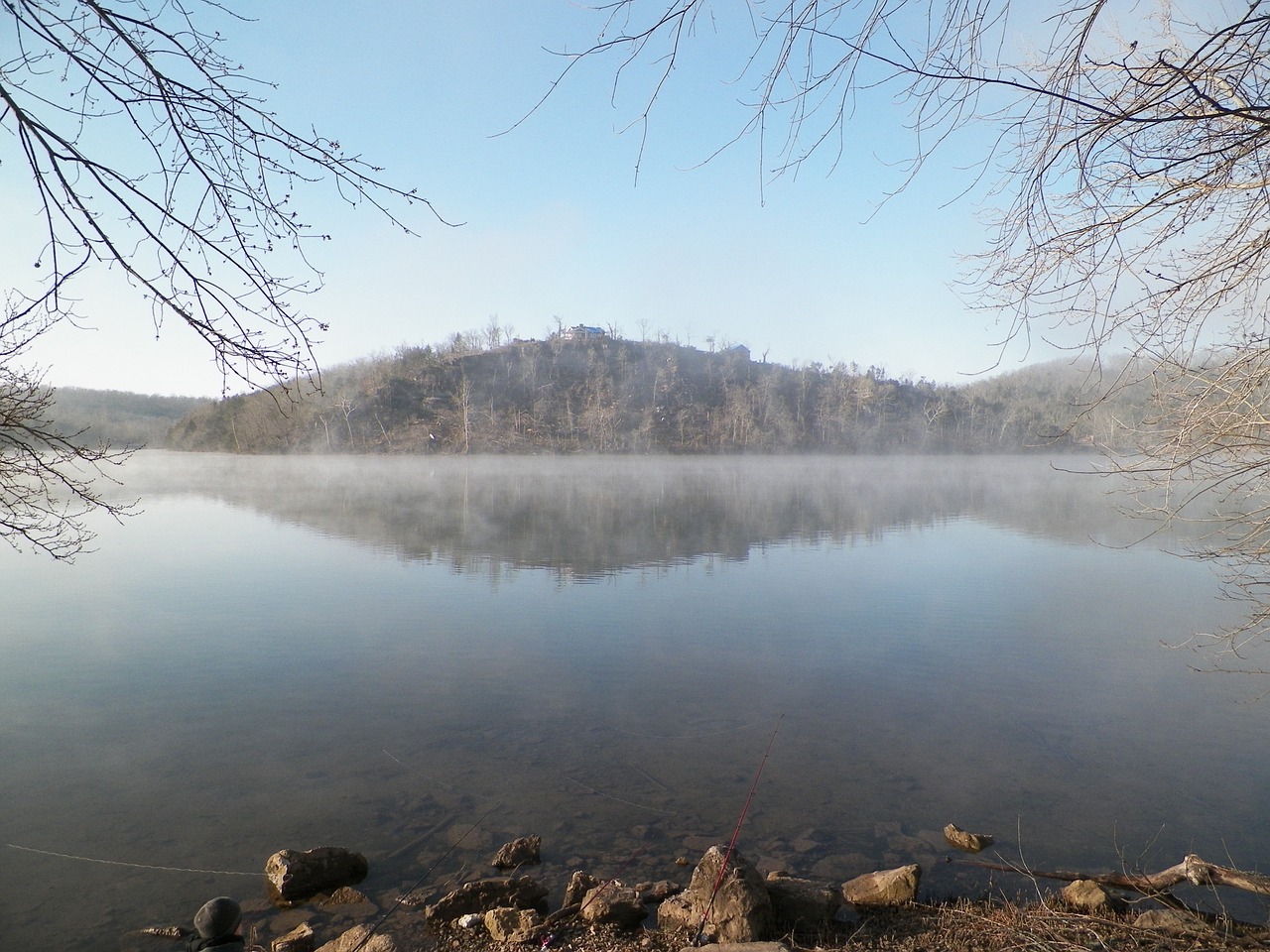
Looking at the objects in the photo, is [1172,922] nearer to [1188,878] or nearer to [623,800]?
[1188,878]

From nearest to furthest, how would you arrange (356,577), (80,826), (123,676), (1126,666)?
(80,826) → (123,676) → (1126,666) → (356,577)

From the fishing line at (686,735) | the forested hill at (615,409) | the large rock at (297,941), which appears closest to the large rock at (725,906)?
the large rock at (297,941)

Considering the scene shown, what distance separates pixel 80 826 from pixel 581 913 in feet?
13.3

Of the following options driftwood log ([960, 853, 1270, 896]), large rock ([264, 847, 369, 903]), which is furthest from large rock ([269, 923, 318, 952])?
driftwood log ([960, 853, 1270, 896])

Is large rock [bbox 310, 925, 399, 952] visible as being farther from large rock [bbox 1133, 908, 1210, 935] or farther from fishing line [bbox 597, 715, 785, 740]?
large rock [bbox 1133, 908, 1210, 935]

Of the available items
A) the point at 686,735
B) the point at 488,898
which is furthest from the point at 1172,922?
the point at 686,735

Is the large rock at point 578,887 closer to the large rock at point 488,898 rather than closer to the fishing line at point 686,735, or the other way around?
the large rock at point 488,898

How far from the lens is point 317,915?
450 centimetres

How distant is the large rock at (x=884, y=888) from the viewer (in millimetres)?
4406

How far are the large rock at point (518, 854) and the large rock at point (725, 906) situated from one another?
4.02ft

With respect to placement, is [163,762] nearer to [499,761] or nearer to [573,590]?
[499,761]

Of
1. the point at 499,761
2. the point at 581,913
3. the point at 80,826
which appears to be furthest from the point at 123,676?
the point at 581,913

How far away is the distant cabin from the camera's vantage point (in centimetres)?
9681

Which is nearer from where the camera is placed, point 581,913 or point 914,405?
point 581,913
